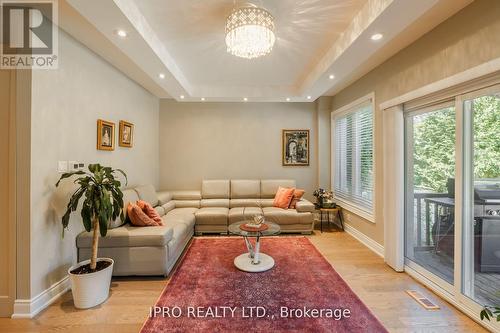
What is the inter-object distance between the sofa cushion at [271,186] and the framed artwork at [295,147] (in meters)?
0.47

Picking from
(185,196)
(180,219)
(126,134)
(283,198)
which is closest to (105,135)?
(126,134)

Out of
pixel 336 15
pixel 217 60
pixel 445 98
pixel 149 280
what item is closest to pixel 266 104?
pixel 217 60

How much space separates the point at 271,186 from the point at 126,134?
2.91 metres

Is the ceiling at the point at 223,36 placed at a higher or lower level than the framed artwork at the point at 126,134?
higher

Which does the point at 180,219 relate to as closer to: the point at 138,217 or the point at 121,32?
the point at 138,217

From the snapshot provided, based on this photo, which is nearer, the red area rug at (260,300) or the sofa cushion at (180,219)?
the red area rug at (260,300)

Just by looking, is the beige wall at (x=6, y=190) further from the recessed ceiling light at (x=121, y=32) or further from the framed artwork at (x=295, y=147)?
the framed artwork at (x=295, y=147)

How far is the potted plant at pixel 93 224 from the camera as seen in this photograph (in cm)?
222

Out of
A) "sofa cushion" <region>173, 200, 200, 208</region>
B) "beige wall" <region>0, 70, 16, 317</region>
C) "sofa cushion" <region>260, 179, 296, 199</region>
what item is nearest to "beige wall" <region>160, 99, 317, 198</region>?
"sofa cushion" <region>260, 179, 296, 199</region>

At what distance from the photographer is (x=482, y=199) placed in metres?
2.09

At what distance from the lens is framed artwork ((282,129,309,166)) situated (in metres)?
5.38

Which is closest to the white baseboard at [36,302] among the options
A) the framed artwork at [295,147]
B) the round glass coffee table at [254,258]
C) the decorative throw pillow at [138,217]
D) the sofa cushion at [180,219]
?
the decorative throw pillow at [138,217]

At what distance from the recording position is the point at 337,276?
280cm

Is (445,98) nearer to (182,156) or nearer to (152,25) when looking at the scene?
(152,25)
